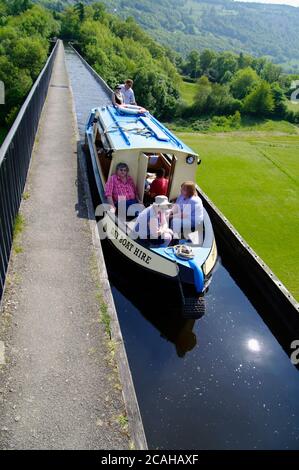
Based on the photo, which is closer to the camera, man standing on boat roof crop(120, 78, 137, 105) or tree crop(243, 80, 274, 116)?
man standing on boat roof crop(120, 78, 137, 105)

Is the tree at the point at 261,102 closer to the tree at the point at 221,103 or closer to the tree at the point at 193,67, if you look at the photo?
the tree at the point at 221,103

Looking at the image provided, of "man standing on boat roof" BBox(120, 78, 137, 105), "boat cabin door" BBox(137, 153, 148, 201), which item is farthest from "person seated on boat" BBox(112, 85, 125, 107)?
"boat cabin door" BBox(137, 153, 148, 201)

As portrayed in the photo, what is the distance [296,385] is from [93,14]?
114361 millimetres

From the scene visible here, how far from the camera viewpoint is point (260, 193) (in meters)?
19.1

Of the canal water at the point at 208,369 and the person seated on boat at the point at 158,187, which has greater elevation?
the person seated on boat at the point at 158,187

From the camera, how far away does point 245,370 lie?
8.36 meters

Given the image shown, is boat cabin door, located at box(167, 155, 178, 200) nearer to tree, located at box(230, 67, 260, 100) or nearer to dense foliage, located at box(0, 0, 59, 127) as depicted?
dense foliage, located at box(0, 0, 59, 127)

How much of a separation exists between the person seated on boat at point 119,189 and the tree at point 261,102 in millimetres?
66890

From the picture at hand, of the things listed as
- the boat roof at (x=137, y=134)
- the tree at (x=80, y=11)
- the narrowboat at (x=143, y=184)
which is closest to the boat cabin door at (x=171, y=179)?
the narrowboat at (x=143, y=184)

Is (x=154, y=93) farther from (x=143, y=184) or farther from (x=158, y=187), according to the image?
(x=143, y=184)

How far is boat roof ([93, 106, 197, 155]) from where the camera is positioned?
34.9ft

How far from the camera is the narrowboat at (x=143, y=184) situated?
28.8ft

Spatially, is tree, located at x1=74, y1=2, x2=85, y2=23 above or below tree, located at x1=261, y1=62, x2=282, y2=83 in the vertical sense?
above
